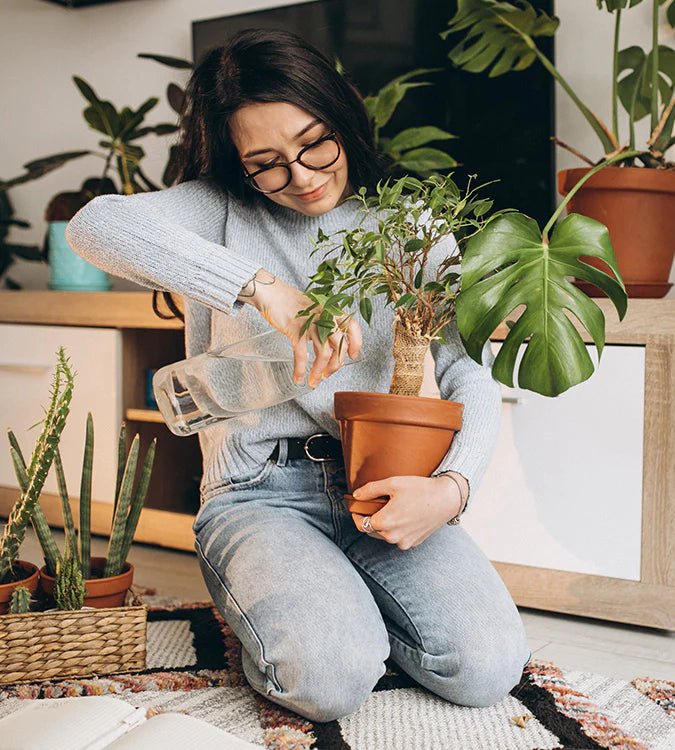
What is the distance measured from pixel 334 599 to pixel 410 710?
0.69 ft

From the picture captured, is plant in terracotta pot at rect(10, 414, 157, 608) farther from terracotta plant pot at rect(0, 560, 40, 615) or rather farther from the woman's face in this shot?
the woman's face

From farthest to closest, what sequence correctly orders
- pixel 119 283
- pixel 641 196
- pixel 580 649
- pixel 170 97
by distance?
pixel 119 283
pixel 170 97
pixel 641 196
pixel 580 649

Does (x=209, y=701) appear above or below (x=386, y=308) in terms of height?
below

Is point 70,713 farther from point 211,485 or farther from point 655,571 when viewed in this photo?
point 655,571

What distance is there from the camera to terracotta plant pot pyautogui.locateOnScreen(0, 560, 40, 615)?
4.66 feet

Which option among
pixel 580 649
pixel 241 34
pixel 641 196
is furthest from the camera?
pixel 641 196

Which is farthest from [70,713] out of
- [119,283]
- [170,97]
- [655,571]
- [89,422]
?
[119,283]

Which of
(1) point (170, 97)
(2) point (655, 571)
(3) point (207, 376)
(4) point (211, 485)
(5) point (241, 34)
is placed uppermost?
(1) point (170, 97)

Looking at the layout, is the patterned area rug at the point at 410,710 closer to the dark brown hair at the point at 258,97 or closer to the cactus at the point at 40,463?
the cactus at the point at 40,463

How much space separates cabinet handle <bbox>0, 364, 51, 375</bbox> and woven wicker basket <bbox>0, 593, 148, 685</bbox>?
3.86 feet

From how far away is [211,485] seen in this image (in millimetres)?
1485

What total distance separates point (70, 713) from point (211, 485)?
65 centimetres

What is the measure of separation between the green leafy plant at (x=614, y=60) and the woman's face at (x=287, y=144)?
66 cm

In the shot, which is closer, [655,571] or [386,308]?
[386,308]
